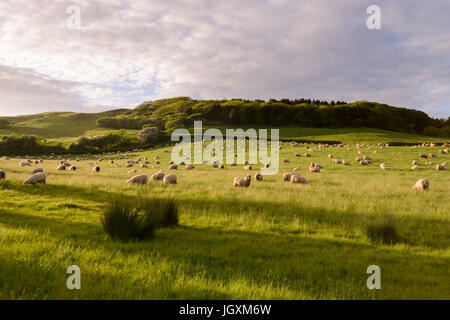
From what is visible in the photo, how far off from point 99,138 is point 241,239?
65.9 m

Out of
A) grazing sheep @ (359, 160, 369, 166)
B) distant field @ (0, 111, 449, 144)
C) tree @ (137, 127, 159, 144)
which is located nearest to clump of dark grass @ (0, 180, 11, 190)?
grazing sheep @ (359, 160, 369, 166)

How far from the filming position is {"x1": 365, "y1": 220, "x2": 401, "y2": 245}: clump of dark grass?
6031 mm

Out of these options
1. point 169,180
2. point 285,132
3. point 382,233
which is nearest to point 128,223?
point 382,233

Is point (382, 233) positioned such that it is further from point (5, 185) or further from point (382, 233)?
point (5, 185)

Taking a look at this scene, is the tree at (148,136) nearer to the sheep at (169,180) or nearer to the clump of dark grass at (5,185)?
the clump of dark grass at (5,185)

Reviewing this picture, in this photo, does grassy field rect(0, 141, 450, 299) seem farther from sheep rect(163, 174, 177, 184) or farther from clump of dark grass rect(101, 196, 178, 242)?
sheep rect(163, 174, 177, 184)

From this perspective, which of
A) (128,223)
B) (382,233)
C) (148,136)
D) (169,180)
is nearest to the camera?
(128,223)

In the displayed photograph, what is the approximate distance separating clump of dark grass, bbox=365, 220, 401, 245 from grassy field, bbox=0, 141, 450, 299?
19 cm

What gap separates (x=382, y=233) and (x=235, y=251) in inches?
154

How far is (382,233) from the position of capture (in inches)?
241

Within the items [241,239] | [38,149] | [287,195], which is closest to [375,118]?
[287,195]

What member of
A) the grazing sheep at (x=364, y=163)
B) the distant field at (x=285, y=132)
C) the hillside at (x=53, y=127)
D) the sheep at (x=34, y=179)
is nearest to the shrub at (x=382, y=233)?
the sheep at (x=34, y=179)

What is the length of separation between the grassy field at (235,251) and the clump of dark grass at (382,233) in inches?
7.5
